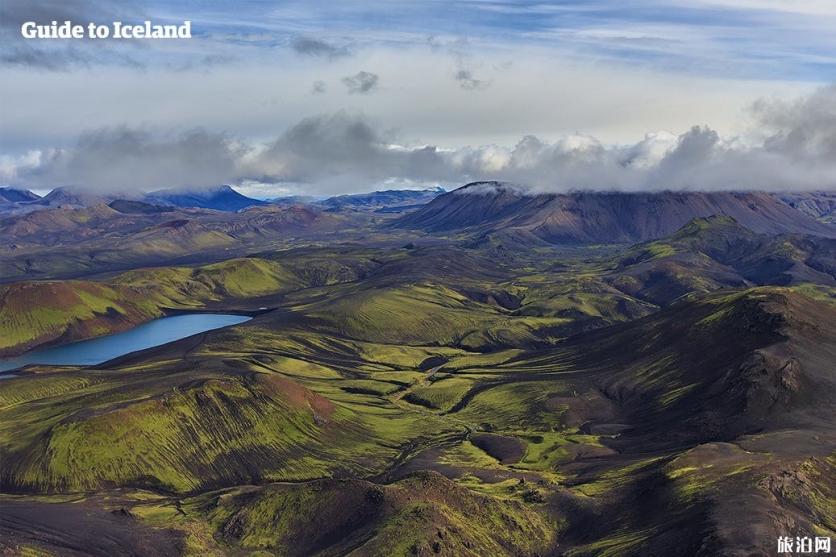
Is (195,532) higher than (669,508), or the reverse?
(669,508)

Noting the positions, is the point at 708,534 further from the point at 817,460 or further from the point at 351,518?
the point at 351,518

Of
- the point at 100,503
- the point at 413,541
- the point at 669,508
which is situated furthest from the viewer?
the point at 100,503

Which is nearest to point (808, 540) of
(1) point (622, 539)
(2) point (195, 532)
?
(1) point (622, 539)

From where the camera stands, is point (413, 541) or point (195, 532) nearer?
point (413, 541)

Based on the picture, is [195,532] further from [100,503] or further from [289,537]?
[100,503]

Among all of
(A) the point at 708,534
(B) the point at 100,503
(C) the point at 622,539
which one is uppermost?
(A) the point at 708,534

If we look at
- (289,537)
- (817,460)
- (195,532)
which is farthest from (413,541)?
(817,460)

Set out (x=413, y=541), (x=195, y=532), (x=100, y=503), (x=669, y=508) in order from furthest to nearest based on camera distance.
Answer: (x=100, y=503)
(x=195, y=532)
(x=669, y=508)
(x=413, y=541)
